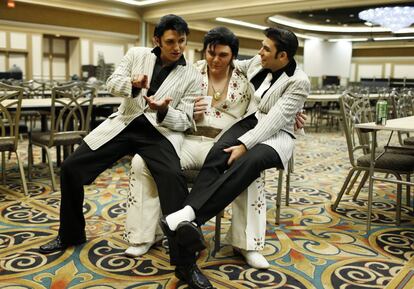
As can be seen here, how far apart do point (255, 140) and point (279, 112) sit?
0.21 m

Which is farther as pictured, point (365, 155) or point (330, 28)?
point (330, 28)

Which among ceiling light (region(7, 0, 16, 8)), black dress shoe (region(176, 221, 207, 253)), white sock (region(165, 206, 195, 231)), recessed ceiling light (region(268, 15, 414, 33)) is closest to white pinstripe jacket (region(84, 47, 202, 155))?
white sock (region(165, 206, 195, 231))

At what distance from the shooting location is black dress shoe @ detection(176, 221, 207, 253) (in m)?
1.84

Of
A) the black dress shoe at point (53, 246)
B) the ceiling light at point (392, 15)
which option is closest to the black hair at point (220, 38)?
the black dress shoe at point (53, 246)

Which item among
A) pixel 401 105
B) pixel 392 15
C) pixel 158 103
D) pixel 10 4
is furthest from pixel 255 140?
pixel 10 4

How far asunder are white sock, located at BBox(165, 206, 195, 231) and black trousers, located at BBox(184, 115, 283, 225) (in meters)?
0.03

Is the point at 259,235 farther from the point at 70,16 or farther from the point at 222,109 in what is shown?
the point at 70,16

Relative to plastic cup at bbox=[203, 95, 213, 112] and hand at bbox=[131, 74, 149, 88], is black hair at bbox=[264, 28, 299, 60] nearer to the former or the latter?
plastic cup at bbox=[203, 95, 213, 112]

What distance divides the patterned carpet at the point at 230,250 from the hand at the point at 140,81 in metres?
0.94

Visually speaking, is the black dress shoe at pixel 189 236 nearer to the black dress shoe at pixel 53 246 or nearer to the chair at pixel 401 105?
the black dress shoe at pixel 53 246

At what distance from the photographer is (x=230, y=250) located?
2.41 m

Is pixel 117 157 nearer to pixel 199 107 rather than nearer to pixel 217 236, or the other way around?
pixel 199 107

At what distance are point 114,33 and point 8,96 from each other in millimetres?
10143

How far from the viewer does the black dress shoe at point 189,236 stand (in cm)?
184
